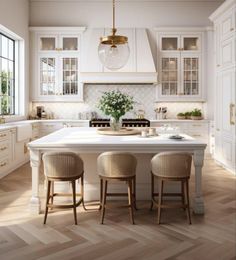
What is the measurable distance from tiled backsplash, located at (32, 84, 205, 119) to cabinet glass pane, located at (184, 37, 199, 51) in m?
1.20

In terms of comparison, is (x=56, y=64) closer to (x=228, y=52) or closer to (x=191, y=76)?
(x=191, y=76)

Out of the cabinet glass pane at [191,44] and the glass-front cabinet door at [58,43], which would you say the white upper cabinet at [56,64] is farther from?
the cabinet glass pane at [191,44]

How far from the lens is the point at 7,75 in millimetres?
7008

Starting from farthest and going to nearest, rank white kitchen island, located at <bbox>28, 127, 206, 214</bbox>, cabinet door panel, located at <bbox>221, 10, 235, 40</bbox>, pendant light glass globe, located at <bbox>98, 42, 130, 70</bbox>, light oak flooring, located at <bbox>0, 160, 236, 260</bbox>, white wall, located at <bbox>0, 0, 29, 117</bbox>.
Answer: white wall, located at <bbox>0, 0, 29, 117</bbox> < cabinet door panel, located at <bbox>221, 10, 235, 40</bbox> < pendant light glass globe, located at <bbox>98, 42, 130, 70</bbox> < white kitchen island, located at <bbox>28, 127, 206, 214</bbox> < light oak flooring, located at <bbox>0, 160, 236, 260</bbox>

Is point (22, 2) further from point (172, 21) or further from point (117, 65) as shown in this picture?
point (117, 65)

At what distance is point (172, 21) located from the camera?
7941mm

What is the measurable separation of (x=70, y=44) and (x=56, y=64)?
575mm

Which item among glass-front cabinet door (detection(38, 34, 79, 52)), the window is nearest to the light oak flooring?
the window

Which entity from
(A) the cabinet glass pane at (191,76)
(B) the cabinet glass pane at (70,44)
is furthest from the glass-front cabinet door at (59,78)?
(A) the cabinet glass pane at (191,76)

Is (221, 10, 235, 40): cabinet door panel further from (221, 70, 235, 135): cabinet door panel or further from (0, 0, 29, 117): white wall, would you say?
(0, 0, 29, 117): white wall

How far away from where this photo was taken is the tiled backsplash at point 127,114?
804 centimetres

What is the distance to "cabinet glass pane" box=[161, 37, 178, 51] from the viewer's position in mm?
7828

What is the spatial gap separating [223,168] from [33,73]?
15.4 feet

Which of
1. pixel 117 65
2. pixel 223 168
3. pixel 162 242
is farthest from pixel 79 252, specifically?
pixel 223 168
